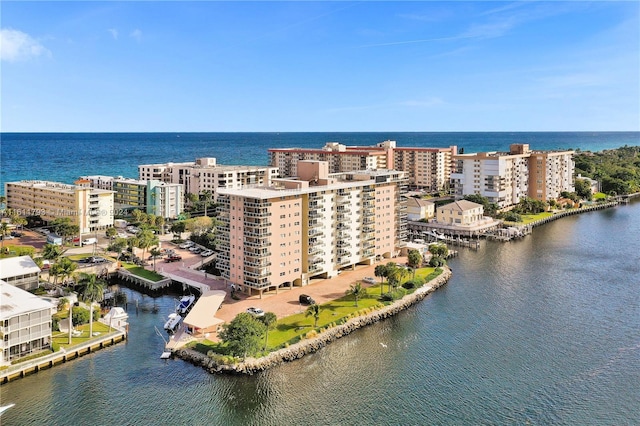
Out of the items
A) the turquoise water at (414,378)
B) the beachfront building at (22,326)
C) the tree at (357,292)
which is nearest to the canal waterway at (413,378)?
the turquoise water at (414,378)

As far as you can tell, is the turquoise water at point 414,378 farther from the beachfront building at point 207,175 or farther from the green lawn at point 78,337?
the beachfront building at point 207,175

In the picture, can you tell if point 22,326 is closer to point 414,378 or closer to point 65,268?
point 65,268

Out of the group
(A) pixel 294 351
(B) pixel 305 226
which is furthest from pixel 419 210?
(A) pixel 294 351

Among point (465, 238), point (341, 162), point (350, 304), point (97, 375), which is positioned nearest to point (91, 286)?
point (97, 375)

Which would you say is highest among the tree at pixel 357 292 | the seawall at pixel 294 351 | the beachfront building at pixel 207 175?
the beachfront building at pixel 207 175

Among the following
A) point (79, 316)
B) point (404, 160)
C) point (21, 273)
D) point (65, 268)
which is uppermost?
point (404, 160)

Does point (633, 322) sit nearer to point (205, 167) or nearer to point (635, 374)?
point (635, 374)
